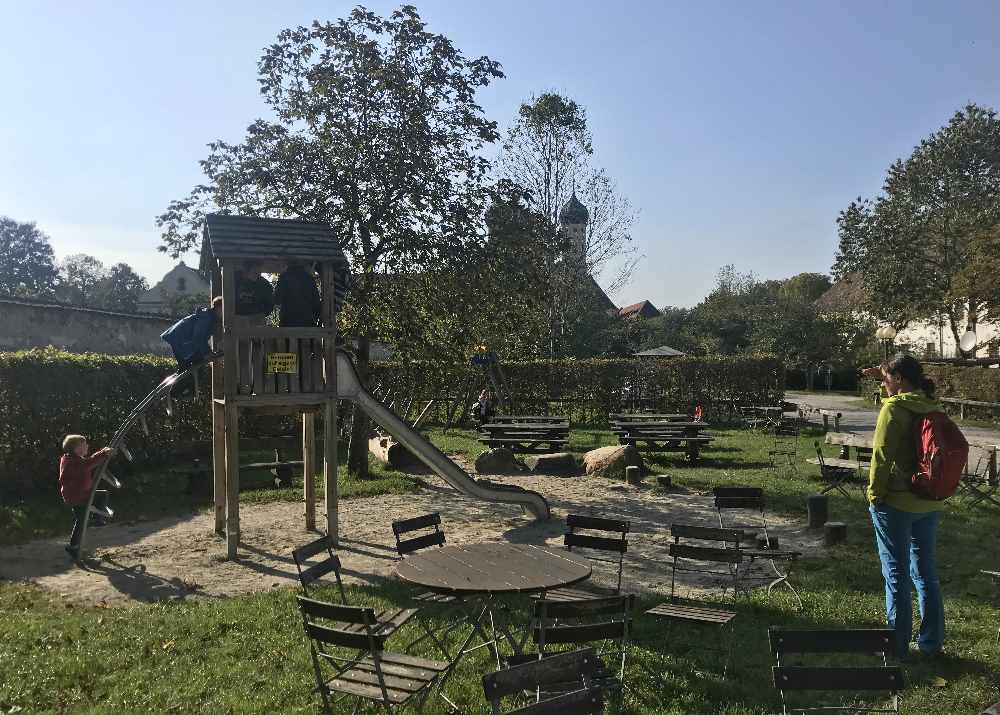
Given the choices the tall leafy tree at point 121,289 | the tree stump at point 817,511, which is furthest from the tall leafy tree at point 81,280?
the tree stump at point 817,511

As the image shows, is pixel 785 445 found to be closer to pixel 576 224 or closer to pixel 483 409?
pixel 483 409

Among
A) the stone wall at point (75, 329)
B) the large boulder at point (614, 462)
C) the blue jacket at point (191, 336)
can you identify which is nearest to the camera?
the blue jacket at point (191, 336)

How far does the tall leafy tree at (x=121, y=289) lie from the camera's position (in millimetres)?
70000

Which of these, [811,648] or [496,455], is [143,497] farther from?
[811,648]

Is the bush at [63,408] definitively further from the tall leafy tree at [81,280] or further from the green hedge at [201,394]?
the tall leafy tree at [81,280]

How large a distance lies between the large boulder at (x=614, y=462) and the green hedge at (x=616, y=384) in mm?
9408

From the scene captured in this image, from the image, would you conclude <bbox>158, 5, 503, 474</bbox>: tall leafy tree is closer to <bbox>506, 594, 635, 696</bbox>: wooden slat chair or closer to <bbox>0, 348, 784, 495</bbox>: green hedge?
<bbox>0, 348, 784, 495</bbox>: green hedge

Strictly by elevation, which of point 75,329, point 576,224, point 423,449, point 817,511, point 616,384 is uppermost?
point 576,224

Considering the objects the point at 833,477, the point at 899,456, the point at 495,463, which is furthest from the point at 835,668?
the point at 495,463

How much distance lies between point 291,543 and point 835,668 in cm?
762

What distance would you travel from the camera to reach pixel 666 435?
17.2 m

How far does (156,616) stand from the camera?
6.89 meters

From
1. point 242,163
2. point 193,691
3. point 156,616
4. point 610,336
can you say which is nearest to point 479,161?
point 242,163

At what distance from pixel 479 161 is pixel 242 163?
4549 millimetres
